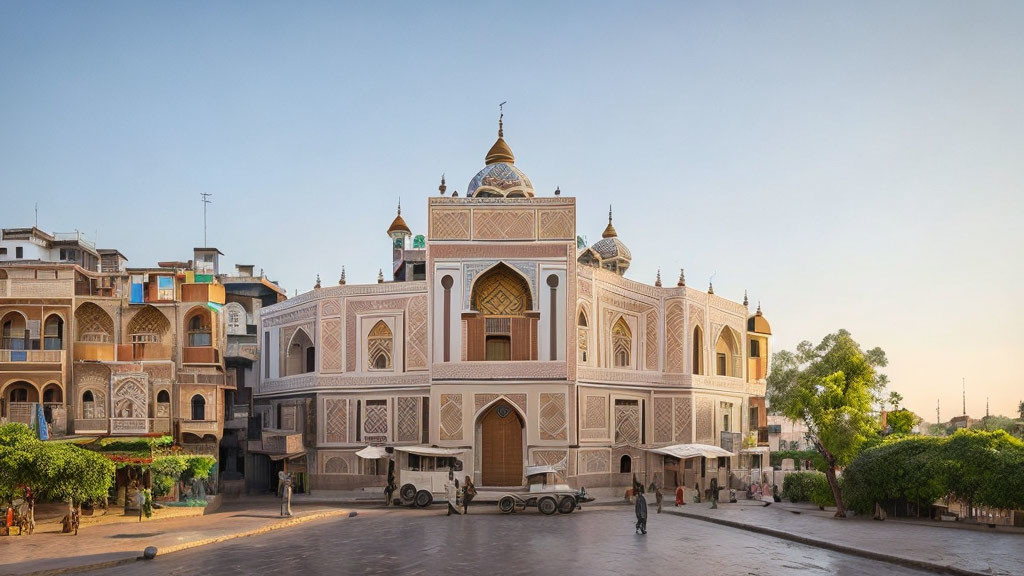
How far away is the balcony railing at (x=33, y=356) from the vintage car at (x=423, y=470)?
12935mm

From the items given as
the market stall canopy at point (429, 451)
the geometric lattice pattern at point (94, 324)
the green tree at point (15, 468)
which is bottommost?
the market stall canopy at point (429, 451)

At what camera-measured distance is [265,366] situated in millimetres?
42250

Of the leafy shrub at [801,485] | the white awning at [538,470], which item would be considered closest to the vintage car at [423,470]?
the white awning at [538,470]

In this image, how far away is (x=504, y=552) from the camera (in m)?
19.6

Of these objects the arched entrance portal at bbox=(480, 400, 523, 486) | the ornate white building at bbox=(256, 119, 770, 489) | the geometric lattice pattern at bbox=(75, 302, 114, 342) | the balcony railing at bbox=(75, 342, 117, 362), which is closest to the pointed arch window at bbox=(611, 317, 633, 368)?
the ornate white building at bbox=(256, 119, 770, 489)

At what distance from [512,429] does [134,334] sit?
15.2 m

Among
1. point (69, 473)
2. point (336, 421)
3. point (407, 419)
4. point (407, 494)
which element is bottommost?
point (407, 494)

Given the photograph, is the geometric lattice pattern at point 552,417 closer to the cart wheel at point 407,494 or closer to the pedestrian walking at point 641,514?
the cart wheel at point 407,494

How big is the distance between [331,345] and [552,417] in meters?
10.3

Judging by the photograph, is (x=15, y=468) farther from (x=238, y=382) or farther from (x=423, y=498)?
(x=238, y=382)

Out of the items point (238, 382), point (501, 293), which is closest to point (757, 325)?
point (501, 293)

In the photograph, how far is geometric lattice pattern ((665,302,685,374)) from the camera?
39.8m

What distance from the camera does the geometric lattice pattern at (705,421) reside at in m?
40.2

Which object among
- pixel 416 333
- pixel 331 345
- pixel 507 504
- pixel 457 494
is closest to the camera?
pixel 507 504
